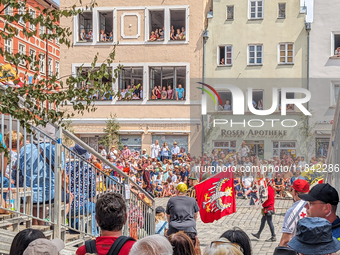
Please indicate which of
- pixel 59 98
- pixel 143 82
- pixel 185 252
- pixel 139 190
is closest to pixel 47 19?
pixel 59 98

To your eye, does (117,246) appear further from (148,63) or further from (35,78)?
(148,63)

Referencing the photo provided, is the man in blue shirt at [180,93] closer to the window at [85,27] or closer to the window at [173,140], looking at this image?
the window at [173,140]

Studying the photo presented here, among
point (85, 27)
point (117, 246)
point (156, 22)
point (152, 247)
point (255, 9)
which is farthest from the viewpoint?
point (85, 27)

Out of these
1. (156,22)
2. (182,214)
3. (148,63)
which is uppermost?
(156,22)

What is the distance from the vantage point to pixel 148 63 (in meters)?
32.2

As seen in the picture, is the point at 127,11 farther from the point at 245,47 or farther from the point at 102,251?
the point at 102,251

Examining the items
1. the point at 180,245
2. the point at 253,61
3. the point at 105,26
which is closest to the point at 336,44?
the point at 253,61

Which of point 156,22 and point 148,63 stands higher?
point 156,22

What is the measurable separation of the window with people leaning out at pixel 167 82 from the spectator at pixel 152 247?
93.0 feet

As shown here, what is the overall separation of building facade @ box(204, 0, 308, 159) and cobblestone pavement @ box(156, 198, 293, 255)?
1127 cm

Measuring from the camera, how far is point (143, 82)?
32.0 metres

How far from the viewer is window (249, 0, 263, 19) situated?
31.9 meters

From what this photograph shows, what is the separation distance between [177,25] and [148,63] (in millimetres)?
3348

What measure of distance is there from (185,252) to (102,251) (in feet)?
2.44
